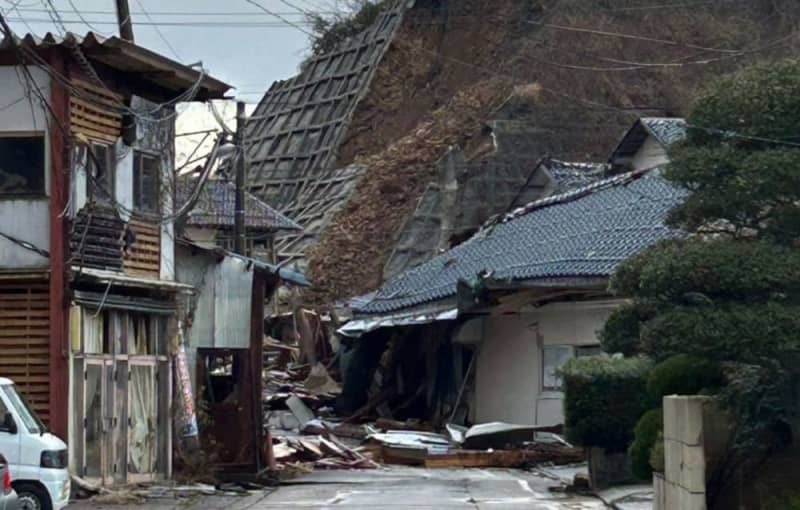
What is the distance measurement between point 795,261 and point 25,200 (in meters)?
12.8

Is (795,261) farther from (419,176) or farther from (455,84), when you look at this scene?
(455,84)

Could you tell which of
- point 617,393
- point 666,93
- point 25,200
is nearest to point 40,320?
point 25,200

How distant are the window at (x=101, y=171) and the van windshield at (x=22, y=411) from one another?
16.7ft

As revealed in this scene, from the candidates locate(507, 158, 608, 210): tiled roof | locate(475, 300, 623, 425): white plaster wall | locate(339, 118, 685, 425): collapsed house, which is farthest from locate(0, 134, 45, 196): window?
locate(507, 158, 608, 210): tiled roof

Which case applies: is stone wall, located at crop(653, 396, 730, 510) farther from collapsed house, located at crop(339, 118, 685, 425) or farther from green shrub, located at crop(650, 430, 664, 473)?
collapsed house, located at crop(339, 118, 685, 425)

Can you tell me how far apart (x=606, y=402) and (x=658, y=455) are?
5.03m

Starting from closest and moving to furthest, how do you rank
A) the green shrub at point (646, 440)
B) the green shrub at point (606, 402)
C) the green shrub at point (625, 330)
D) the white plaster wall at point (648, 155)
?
1. the green shrub at point (625, 330)
2. the green shrub at point (646, 440)
3. the green shrub at point (606, 402)
4. the white plaster wall at point (648, 155)

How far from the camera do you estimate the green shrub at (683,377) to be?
18.2m

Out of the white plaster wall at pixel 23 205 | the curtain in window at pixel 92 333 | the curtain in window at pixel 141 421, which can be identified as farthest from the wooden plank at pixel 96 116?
the curtain in window at pixel 141 421

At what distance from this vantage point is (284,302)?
166 feet

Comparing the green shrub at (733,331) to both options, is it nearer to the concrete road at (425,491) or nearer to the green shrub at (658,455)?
the green shrub at (658,455)

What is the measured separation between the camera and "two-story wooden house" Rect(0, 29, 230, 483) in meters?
23.4

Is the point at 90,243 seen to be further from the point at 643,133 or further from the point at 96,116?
the point at 643,133

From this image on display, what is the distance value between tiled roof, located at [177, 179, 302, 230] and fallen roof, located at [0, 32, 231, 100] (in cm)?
1370
